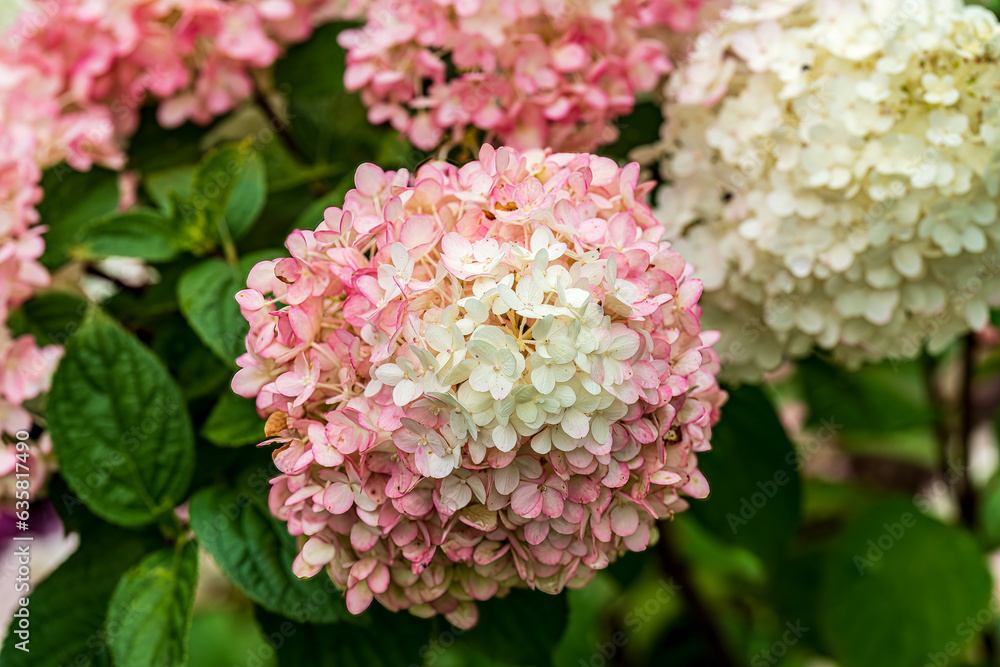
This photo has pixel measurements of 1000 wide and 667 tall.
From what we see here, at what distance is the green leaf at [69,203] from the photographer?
0.87 m

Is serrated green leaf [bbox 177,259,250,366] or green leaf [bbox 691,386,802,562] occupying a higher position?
serrated green leaf [bbox 177,259,250,366]

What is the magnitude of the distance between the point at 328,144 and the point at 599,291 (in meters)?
0.54

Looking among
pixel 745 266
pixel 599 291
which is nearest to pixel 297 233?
pixel 599 291

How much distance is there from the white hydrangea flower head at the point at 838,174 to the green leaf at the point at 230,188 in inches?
15.1

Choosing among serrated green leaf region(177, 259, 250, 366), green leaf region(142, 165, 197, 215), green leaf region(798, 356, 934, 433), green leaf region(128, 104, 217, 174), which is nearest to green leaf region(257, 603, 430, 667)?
serrated green leaf region(177, 259, 250, 366)

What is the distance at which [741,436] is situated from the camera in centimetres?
91

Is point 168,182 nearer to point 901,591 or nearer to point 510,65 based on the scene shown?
point 510,65

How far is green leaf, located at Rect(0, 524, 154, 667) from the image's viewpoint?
0.73 meters

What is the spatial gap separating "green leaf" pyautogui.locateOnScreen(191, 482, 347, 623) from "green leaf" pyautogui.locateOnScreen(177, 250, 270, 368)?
114 mm

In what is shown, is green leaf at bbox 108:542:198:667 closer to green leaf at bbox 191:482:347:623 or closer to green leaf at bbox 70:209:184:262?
green leaf at bbox 191:482:347:623

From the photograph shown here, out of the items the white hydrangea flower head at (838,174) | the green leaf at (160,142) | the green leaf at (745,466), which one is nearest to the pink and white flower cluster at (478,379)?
the white hydrangea flower head at (838,174)

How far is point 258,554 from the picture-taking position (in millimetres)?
653

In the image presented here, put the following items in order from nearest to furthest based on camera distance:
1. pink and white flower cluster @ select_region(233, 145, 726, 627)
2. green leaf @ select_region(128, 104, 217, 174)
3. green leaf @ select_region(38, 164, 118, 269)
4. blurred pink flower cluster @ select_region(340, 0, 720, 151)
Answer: pink and white flower cluster @ select_region(233, 145, 726, 627), blurred pink flower cluster @ select_region(340, 0, 720, 151), green leaf @ select_region(38, 164, 118, 269), green leaf @ select_region(128, 104, 217, 174)

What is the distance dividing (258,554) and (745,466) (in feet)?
1.70
